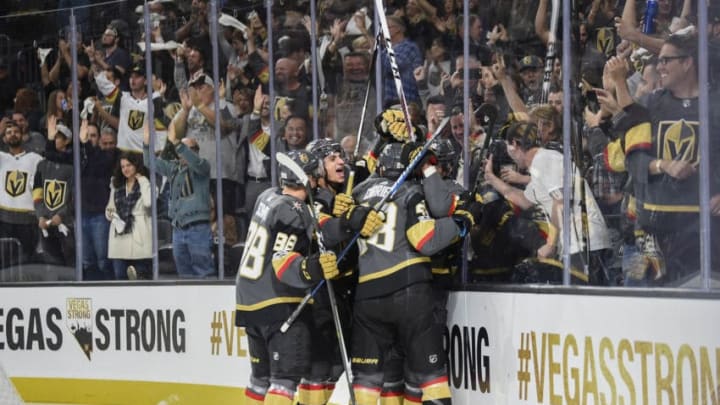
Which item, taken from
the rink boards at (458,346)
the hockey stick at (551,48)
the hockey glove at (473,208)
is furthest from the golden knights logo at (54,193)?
the hockey stick at (551,48)

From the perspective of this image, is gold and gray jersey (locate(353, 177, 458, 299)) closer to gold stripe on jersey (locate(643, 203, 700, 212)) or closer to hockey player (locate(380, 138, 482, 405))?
hockey player (locate(380, 138, 482, 405))

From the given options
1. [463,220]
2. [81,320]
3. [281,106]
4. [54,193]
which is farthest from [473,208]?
[54,193]

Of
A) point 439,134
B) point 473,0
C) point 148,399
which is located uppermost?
point 473,0

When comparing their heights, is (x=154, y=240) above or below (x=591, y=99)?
below

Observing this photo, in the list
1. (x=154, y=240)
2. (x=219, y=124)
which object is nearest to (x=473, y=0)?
(x=219, y=124)

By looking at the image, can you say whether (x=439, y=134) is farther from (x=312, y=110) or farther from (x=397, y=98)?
(x=312, y=110)

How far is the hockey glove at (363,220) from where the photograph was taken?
634 cm

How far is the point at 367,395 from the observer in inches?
253

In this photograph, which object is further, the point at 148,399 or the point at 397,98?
the point at 148,399

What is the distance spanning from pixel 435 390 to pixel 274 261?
95cm

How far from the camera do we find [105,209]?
8.77 m

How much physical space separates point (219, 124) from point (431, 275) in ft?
7.10

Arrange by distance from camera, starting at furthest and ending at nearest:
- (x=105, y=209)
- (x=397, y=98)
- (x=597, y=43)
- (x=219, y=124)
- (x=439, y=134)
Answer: (x=105, y=209), (x=219, y=124), (x=397, y=98), (x=439, y=134), (x=597, y=43)

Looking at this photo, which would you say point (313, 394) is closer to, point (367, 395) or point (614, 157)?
point (367, 395)
